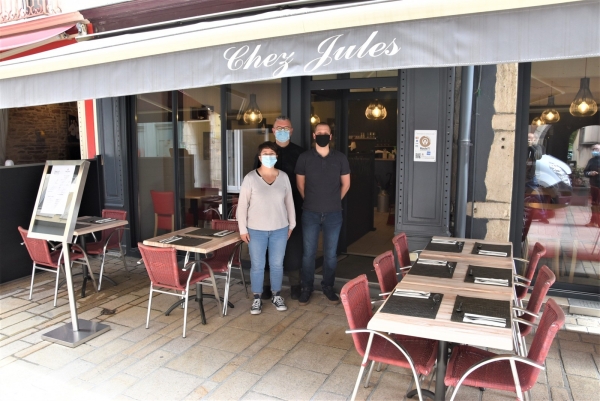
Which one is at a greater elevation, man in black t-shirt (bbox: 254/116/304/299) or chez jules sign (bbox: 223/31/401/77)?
chez jules sign (bbox: 223/31/401/77)

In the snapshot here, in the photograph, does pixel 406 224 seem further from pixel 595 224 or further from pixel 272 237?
pixel 595 224

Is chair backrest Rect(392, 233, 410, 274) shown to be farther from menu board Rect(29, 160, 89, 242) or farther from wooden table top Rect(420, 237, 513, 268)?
menu board Rect(29, 160, 89, 242)

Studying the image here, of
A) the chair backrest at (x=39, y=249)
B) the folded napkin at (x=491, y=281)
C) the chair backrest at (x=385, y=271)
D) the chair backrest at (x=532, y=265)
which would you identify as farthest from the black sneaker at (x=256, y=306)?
the chair backrest at (x=532, y=265)

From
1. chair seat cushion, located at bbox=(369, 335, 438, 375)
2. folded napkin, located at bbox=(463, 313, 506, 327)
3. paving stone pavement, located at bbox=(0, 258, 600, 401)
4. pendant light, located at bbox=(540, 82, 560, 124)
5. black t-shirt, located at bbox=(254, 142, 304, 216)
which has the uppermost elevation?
pendant light, located at bbox=(540, 82, 560, 124)

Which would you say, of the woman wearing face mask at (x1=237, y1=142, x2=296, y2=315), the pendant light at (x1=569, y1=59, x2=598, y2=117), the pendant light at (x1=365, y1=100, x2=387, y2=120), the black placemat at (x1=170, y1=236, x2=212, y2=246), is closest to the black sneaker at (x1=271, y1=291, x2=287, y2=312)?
the woman wearing face mask at (x1=237, y1=142, x2=296, y2=315)

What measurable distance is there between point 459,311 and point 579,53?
152 cm

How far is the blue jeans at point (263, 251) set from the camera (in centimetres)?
484

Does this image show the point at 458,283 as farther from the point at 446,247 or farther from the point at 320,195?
the point at 320,195

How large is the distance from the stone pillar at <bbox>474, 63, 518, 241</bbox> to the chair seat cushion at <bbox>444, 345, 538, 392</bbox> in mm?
2257

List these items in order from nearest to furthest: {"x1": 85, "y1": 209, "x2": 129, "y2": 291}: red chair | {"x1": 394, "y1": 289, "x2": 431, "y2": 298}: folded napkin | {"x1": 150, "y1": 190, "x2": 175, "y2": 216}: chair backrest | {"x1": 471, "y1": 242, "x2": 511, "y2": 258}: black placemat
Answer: {"x1": 394, "y1": 289, "x2": 431, "y2": 298}: folded napkin, {"x1": 471, "y1": 242, "x2": 511, "y2": 258}: black placemat, {"x1": 85, "y1": 209, "x2": 129, "y2": 291}: red chair, {"x1": 150, "y1": 190, "x2": 175, "y2": 216}: chair backrest

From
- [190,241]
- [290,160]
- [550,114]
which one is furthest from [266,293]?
[550,114]

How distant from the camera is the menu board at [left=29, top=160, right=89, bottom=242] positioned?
163 inches

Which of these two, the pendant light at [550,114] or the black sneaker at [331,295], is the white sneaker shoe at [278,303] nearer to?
the black sneaker at [331,295]

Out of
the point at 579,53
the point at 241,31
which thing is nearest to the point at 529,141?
the point at 579,53
